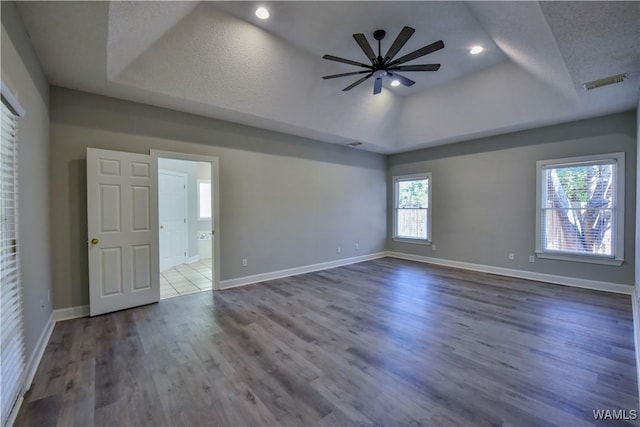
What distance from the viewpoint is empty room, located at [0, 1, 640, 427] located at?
2029 mm

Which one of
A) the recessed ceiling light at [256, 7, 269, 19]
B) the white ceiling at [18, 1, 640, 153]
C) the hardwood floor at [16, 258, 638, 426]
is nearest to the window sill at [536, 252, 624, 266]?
the hardwood floor at [16, 258, 638, 426]

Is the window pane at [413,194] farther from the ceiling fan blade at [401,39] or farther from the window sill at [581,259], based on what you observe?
the ceiling fan blade at [401,39]

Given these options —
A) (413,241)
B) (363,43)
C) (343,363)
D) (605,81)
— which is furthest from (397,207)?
(343,363)

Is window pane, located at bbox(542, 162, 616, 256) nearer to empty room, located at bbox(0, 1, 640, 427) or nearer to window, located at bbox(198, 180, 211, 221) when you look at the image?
empty room, located at bbox(0, 1, 640, 427)

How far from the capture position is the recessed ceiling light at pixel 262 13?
10.5ft

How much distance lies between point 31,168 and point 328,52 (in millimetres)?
3678

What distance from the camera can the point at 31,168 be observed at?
8.36 feet

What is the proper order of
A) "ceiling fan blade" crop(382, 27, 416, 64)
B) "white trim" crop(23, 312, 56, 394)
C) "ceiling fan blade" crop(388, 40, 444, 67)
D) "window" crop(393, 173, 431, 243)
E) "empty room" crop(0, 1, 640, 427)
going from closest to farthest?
"empty room" crop(0, 1, 640, 427) → "white trim" crop(23, 312, 56, 394) → "ceiling fan blade" crop(382, 27, 416, 64) → "ceiling fan blade" crop(388, 40, 444, 67) → "window" crop(393, 173, 431, 243)

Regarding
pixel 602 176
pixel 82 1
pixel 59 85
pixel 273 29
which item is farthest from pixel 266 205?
pixel 602 176

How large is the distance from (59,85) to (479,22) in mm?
4988

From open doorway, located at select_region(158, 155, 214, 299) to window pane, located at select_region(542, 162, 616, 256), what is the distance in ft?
20.7

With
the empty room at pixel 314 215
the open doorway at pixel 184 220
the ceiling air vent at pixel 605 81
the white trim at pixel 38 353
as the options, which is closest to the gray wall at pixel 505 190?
the empty room at pixel 314 215

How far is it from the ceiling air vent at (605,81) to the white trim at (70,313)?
6.61 m

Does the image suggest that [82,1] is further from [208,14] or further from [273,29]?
[273,29]
